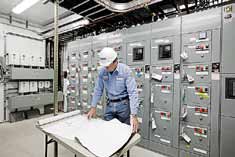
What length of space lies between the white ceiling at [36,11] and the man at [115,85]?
323 centimetres

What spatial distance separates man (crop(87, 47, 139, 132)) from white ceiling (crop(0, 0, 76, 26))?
323cm

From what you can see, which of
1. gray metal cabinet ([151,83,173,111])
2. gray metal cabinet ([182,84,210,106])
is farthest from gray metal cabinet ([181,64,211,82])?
gray metal cabinet ([151,83,173,111])

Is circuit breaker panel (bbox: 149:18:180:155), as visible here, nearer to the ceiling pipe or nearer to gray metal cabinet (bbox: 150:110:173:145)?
gray metal cabinet (bbox: 150:110:173:145)

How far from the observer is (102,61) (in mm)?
1917

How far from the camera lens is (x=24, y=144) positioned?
10.7 ft

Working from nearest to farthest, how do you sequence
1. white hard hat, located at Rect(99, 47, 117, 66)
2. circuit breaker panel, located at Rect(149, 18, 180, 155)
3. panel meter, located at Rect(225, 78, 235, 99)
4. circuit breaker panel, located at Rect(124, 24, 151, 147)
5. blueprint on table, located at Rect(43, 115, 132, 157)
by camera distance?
1. blueprint on table, located at Rect(43, 115, 132, 157)
2. white hard hat, located at Rect(99, 47, 117, 66)
3. panel meter, located at Rect(225, 78, 235, 99)
4. circuit breaker panel, located at Rect(149, 18, 180, 155)
5. circuit breaker panel, located at Rect(124, 24, 151, 147)

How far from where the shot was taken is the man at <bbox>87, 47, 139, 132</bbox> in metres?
1.90

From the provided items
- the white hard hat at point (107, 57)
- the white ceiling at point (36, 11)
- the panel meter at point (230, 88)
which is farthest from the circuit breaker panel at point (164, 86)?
the white ceiling at point (36, 11)

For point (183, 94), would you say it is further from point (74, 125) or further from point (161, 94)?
point (74, 125)

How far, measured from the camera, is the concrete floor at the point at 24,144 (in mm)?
2870

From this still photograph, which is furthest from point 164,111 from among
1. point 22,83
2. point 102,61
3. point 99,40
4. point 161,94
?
point 22,83

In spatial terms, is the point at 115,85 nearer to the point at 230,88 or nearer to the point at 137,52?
the point at 137,52

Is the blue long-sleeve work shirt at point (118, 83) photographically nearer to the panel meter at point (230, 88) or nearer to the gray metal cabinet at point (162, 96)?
the gray metal cabinet at point (162, 96)

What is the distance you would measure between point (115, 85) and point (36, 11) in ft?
13.5
